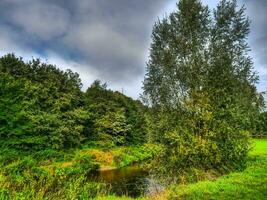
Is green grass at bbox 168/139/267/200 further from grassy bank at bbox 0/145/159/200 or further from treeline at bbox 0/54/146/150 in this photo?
treeline at bbox 0/54/146/150

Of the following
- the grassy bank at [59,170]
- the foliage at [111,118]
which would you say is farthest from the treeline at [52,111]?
the grassy bank at [59,170]

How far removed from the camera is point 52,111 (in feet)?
151

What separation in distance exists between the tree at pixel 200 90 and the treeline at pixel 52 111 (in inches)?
317

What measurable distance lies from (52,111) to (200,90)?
28329mm

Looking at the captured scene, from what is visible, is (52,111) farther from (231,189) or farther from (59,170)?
(231,189)

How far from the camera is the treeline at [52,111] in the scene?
38719 millimetres

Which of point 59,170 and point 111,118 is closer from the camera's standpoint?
point 59,170

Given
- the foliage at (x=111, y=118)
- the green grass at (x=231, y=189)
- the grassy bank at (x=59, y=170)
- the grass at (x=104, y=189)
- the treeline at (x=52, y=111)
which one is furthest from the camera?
the foliage at (x=111, y=118)

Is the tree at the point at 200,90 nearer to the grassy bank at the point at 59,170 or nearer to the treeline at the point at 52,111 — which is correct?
the grassy bank at the point at 59,170

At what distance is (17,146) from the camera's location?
38.1m

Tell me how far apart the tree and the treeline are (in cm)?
805

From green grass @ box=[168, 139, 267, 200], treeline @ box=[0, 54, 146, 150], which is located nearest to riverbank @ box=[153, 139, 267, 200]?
green grass @ box=[168, 139, 267, 200]

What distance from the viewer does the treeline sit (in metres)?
38.7

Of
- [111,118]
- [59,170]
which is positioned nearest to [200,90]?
[59,170]
